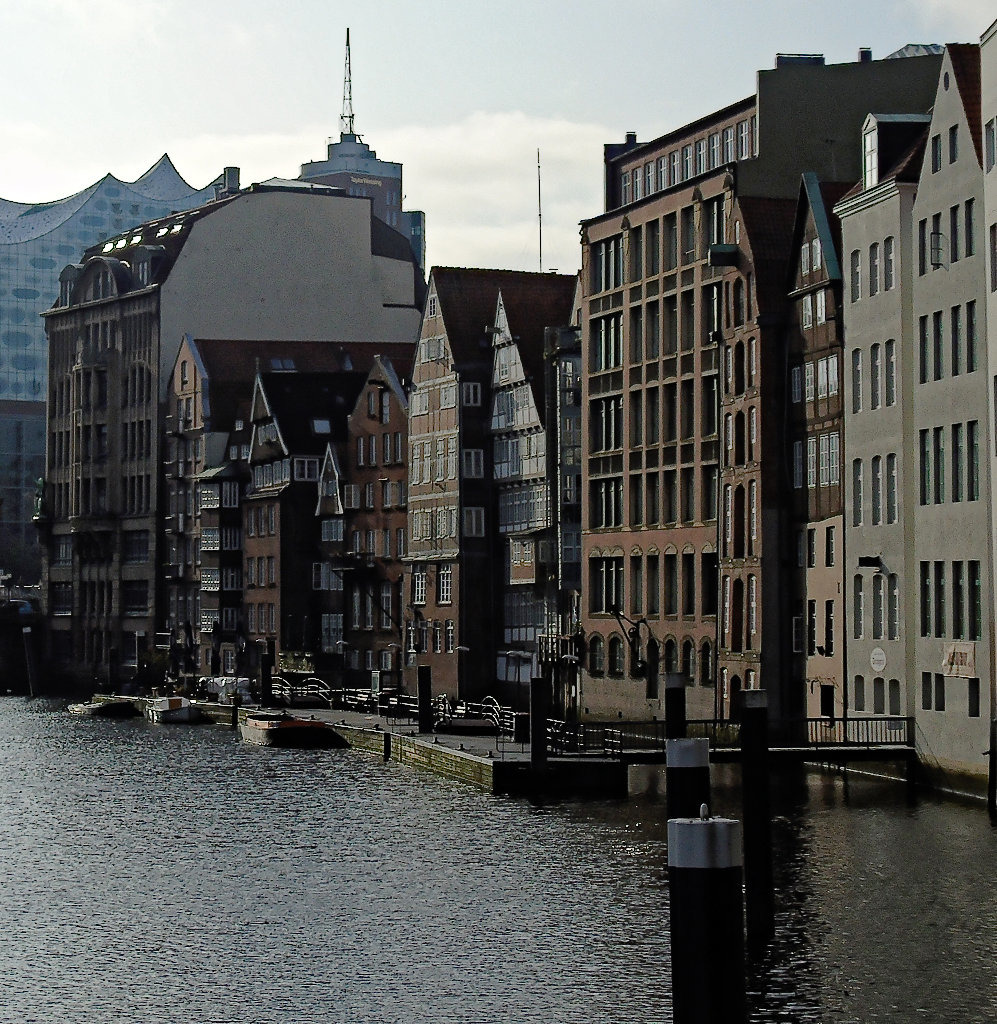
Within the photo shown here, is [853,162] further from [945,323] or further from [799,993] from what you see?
[799,993]

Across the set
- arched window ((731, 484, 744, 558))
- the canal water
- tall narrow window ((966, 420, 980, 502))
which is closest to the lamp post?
arched window ((731, 484, 744, 558))

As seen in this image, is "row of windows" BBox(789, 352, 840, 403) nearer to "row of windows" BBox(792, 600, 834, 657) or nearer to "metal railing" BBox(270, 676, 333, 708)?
"row of windows" BBox(792, 600, 834, 657)

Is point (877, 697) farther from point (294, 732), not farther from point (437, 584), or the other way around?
point (437, 584)

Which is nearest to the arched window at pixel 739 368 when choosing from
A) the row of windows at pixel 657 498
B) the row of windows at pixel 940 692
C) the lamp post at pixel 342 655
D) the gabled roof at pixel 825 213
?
the row of windows at pixel 657 498

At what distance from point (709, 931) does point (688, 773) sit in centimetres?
1500

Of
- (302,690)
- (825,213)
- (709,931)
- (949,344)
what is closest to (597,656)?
(302,690)

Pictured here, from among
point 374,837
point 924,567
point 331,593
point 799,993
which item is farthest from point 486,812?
point 331,593

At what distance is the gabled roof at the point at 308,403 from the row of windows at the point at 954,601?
243 feet

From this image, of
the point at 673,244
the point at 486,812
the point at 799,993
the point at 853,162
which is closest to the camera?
the point at 799,993

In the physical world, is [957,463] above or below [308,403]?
below

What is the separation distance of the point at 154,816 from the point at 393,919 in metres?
26.8

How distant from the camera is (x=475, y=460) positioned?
12194 cm

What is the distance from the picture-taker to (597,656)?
352 feet

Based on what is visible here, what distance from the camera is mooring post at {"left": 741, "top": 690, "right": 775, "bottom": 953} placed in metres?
43.2
